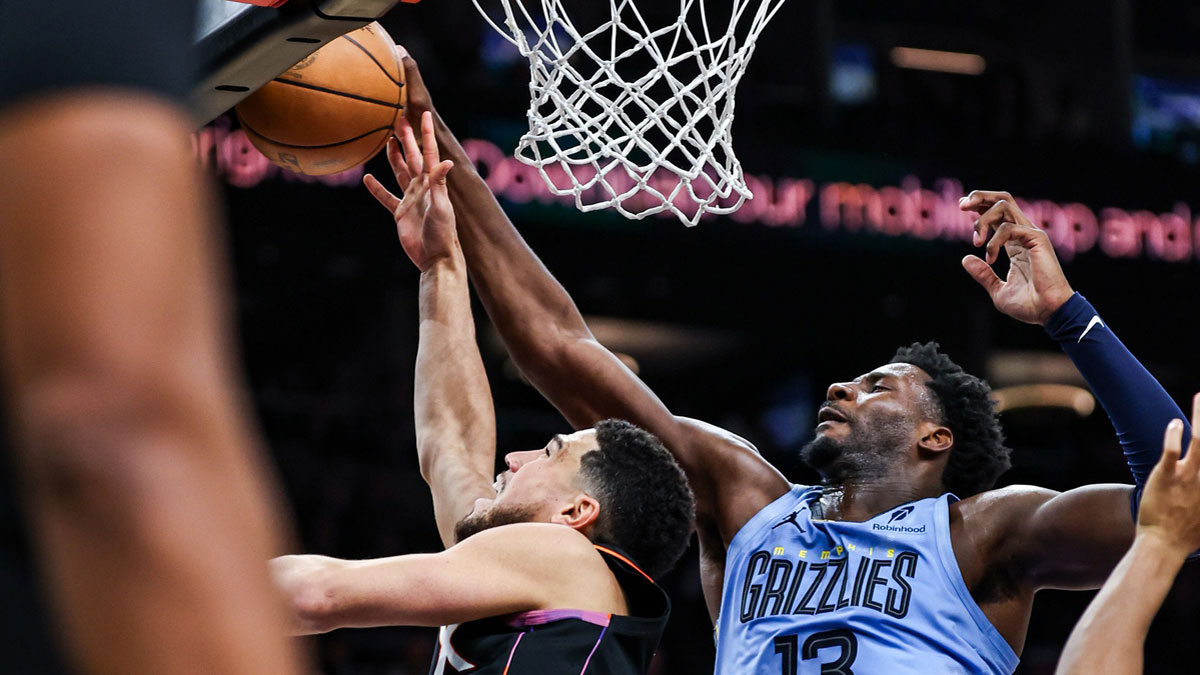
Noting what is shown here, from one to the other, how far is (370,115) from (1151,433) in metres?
1.74

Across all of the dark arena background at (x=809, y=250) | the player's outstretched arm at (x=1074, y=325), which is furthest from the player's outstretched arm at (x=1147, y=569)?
the dark arena background at (x=809, y=250)

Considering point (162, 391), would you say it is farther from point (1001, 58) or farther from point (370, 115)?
point (1001, 58)

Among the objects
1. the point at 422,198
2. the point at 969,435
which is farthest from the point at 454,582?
the point at 969,435

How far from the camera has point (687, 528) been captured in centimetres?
282

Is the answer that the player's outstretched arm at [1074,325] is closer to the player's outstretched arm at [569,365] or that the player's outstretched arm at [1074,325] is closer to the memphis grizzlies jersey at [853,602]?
the memphis grizzlies jersey at [853,602]

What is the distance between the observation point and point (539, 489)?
284 centimetres

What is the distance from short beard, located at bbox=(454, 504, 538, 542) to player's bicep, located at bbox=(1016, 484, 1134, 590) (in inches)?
Answer: 42.1

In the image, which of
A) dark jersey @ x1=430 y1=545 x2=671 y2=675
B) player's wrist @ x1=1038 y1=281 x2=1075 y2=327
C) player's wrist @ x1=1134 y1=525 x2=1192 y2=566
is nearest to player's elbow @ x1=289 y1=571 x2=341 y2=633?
dark jersey @ x1=430 y1=545 x2=671 y2=675

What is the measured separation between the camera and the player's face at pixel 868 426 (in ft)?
11.3

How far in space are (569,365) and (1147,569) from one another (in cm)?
163

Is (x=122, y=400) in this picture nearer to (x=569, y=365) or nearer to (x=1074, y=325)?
(x=1074, y=325)

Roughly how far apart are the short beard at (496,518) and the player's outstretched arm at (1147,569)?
104cm

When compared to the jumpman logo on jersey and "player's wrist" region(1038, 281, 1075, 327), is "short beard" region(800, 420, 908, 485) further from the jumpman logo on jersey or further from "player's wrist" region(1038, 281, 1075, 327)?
"player's wrist" region(1038, 281, 1075, 327)

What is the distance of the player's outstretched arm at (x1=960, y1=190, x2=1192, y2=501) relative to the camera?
2887 millimetres
